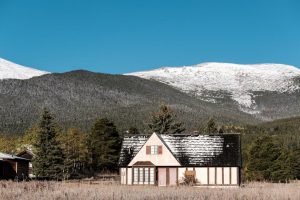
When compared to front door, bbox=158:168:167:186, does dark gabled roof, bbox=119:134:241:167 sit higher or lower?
higher

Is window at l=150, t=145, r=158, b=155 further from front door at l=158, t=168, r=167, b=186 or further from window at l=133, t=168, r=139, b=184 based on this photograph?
window at l=133, t=168, r=139, b=184

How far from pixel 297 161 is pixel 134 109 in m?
120

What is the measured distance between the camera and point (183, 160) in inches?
2153

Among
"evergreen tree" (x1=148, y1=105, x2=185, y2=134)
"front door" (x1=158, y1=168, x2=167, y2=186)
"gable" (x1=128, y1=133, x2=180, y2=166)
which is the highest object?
"evergreen tree" (x1=148, y1=105, x2=185, y2=134)

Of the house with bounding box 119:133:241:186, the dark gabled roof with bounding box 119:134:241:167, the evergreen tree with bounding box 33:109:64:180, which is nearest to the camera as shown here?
the house with bounding box 119:133:241:186

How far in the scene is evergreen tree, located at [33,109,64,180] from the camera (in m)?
61.8

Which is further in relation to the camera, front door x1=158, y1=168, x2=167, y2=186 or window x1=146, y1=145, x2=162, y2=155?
window x1=146, y1=145, x2=162, y2=155

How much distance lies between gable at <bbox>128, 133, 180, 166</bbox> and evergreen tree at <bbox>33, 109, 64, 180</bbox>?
10151 millimetres

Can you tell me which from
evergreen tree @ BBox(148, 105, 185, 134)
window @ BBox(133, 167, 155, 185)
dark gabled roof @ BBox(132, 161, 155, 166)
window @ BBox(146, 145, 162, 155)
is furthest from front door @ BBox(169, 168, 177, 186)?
evergreen tree @ BBox(148, 105, 185, 134)

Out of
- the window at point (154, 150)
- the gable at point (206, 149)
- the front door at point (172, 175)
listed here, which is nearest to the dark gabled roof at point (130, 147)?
the window at point (154, 150)

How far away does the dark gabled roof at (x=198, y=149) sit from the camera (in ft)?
176

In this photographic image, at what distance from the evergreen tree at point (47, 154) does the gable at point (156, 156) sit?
10.2 metres

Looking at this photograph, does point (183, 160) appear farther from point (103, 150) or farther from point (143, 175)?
point (103, 150)

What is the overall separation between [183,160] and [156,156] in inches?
108
